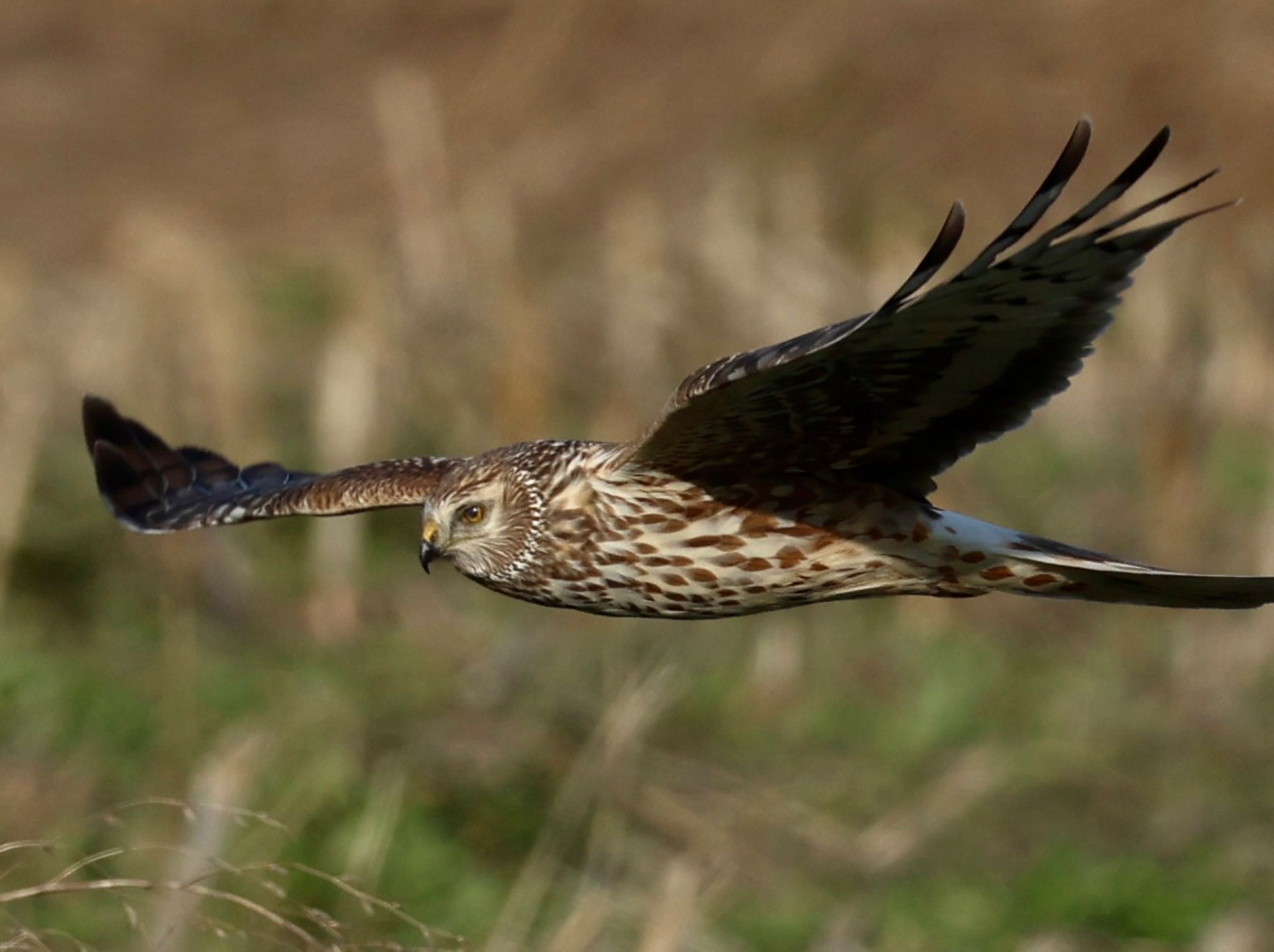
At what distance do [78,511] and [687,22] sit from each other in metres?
14.0

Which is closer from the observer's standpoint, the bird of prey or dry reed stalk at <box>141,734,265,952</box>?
the bird of prey

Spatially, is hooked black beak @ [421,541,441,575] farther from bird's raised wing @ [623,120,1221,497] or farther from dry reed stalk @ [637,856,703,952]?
dry reed stalk @ [637,856,703,952]

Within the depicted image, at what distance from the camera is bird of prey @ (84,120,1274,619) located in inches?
202

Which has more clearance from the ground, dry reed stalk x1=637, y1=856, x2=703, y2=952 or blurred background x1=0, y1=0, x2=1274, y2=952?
blurred background x1=0, y1=0, x2=1274, y2=952

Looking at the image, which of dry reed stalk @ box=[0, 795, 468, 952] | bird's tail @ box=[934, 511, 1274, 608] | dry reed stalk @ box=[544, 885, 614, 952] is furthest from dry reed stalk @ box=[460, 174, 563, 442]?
bird's tail @ box=[934, 511, 1274, 608]

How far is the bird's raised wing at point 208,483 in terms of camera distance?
249 inches

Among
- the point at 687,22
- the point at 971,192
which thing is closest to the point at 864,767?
the point at 971,192

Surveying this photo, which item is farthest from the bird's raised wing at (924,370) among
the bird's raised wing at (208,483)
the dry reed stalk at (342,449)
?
the dry reed stalk at (342,449)

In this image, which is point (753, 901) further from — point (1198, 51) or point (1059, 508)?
point (1198, 51)

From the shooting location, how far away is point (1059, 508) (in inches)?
523

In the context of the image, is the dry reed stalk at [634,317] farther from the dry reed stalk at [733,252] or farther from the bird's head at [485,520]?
the bird's head at [485,520]

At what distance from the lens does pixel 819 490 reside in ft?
18.7

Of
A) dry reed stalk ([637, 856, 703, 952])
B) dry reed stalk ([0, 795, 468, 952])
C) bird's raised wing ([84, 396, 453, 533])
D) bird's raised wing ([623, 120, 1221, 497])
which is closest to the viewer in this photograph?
dry reed stalk ([0, 795, 468, 952])

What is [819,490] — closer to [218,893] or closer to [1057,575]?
[1057,575]
